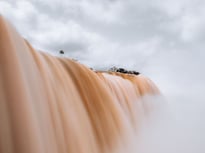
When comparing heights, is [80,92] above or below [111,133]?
above

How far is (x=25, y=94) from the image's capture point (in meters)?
2.21

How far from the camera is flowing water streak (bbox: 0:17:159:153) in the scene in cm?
210

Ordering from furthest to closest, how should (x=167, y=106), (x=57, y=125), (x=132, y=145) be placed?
(x=167, y=106)
(x=132, y=145)
(x=57, y=125)

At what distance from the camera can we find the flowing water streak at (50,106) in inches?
82.5

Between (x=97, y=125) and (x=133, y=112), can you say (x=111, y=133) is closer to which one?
(x=97, y=125)

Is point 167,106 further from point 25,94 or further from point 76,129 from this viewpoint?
point 25,94

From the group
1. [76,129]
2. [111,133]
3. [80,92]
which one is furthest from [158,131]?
[76,129]

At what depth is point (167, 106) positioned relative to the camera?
973 cm

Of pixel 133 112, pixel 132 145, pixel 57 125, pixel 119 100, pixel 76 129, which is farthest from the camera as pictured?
pixel 133 112

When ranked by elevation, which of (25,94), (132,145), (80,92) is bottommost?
(132,145)

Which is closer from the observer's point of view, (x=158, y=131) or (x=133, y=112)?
(x=133, y=112)

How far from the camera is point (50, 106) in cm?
281

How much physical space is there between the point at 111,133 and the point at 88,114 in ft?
1.55

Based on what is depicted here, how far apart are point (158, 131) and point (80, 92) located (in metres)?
4.29
